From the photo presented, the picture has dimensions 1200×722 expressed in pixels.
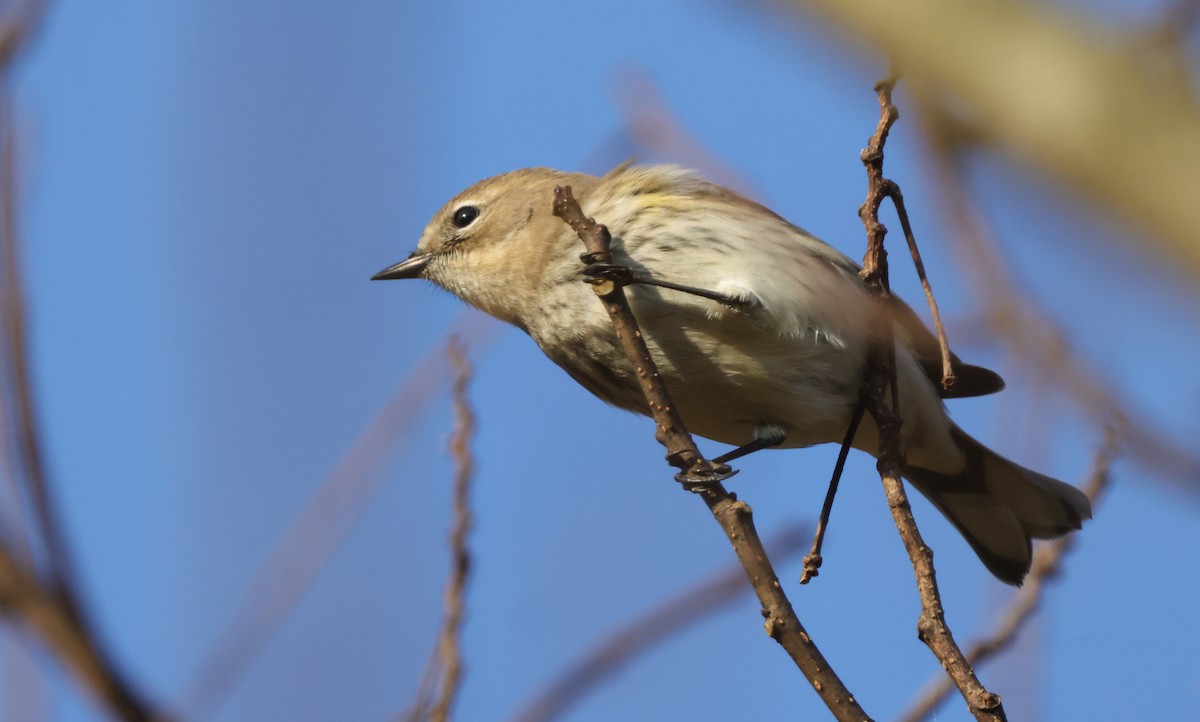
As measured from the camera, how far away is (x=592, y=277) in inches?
173

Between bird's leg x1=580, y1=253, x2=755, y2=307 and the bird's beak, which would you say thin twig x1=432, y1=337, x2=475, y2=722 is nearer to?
bird's leg x1=580, y1=253, x2=755, y2=307

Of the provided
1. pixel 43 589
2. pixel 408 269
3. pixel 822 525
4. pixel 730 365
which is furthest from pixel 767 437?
pixel 43 589

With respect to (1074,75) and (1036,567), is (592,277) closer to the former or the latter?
(1036,567)

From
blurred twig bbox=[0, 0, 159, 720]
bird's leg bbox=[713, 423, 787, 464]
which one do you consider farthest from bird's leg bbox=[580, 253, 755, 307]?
A: blurred twig bbox=[0, 0, 159, 720]

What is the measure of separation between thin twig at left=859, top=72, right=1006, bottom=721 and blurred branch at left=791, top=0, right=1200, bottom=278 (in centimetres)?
113

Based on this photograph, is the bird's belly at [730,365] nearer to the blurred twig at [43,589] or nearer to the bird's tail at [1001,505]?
the bird's tail at [1001,505]

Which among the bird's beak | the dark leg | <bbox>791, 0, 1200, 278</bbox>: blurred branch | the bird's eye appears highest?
<bbox>791, 0, 1200, 278</bbox>: blurred branch

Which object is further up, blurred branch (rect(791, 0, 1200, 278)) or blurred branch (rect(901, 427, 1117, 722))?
blurred branch (rect(791, 0, 1200, 278))

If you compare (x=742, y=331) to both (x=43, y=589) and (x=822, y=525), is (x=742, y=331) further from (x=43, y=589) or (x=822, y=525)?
(x=43, y=589)

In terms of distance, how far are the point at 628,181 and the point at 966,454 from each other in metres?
1.82

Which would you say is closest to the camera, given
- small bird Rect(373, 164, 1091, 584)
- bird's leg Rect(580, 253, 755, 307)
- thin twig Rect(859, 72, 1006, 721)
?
thin twig Rect(859, 72, 1006, 721)

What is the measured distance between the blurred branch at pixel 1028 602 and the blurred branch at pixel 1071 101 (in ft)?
4.54

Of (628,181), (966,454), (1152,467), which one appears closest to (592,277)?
(628,181)

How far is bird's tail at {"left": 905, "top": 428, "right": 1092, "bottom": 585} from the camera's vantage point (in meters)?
5.02
